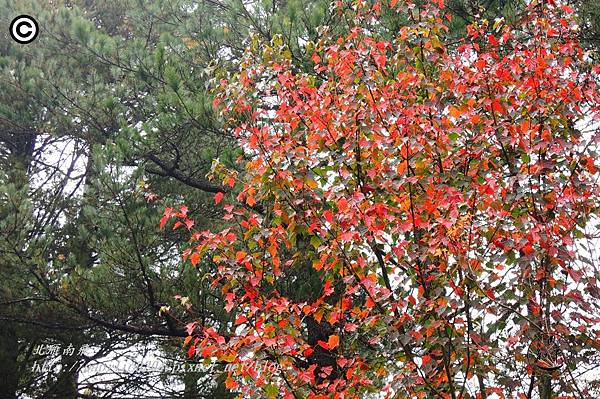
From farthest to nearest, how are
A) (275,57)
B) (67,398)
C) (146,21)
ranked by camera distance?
(146,21)
(67,398)
(275,57)

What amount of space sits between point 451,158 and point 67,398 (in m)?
5.92

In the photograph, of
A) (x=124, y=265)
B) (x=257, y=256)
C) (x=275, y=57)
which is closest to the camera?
(x=257, y=256)

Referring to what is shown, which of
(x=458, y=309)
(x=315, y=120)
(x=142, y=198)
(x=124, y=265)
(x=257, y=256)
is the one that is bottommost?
(x=458, y=309)

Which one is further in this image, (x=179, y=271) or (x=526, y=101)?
(x=179, y=271)

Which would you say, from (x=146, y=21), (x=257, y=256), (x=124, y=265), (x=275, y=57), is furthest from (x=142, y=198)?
(x=146, y=21)

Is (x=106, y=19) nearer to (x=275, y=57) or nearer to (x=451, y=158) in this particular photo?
(x=275, y=57)

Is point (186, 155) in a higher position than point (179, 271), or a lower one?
higher

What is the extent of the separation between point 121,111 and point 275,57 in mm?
2764

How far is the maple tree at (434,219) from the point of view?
2.93 metres

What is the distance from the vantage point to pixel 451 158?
3.33 meters

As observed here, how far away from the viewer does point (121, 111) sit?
6668mm

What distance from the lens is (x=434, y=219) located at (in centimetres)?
328

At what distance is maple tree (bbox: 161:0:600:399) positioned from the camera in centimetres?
293

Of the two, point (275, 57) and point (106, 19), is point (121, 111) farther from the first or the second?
point (106, 19)
